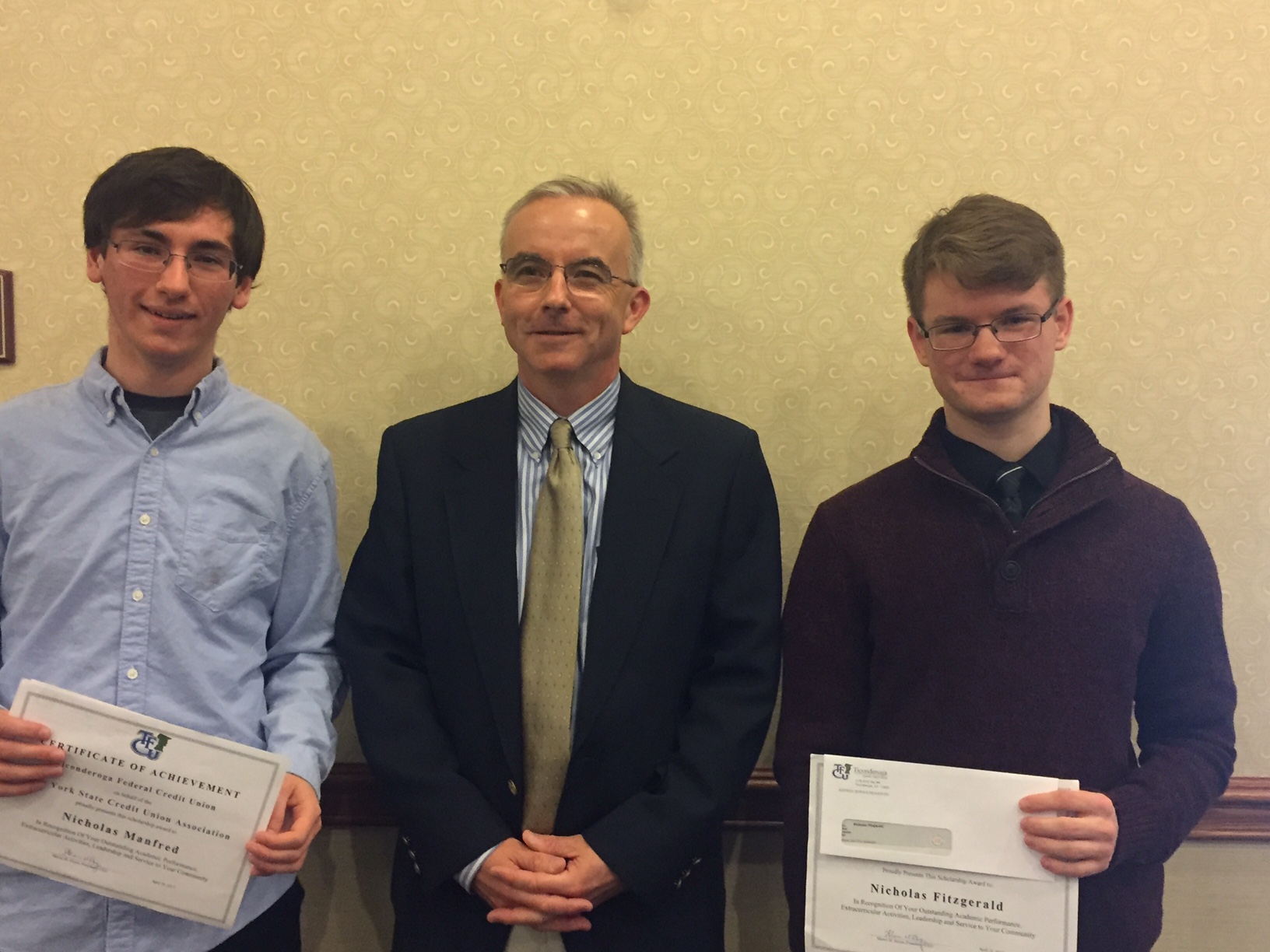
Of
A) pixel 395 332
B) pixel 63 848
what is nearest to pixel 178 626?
pixel 63 848

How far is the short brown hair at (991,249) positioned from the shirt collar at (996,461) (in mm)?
240

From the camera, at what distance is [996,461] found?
147cm

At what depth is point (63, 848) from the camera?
1262mm

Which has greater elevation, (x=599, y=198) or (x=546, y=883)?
(x=599, y=198)

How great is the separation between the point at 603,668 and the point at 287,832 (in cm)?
54

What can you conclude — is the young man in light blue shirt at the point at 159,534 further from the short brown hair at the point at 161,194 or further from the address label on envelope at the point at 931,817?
the address label on envelope at the point at 931,817

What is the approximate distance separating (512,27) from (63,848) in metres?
1.73

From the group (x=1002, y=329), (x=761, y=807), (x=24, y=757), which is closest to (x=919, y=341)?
(x=1002, y=329)

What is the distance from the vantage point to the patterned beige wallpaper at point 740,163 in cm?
187

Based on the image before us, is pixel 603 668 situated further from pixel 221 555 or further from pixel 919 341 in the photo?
pixel 919 341

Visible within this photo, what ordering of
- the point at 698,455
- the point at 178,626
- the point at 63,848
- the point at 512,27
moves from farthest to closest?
the point at 512,27 < the point at 698,455 < the point at 178,626 < the point at 63,848

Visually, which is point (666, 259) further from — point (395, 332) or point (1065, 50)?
point (1065, 50)

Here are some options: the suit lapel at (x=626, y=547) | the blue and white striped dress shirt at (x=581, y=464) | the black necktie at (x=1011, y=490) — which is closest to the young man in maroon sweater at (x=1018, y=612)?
the black necktie at (x=1011, y=490)
